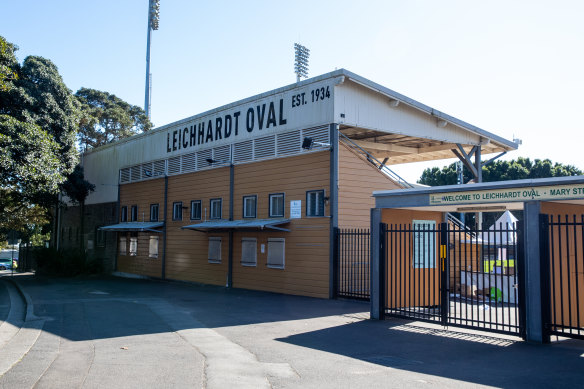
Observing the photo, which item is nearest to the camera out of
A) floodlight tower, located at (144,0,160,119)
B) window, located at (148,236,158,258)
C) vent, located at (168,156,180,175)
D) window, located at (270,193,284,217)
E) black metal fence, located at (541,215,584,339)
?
black metal fence, located at (541,215,584,339)

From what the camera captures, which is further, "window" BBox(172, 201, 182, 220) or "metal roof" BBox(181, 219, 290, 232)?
"window" BBox(172, 201, 182, 220)

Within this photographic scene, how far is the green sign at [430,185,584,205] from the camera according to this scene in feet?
28.7

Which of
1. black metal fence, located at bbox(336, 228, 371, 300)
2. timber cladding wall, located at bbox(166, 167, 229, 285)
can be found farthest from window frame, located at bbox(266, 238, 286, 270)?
timber cladding wall, located at bbox(166, 167, 229, 285)

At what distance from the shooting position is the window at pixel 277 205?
59.5 ft

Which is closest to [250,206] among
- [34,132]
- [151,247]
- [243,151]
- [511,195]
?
[243,151]

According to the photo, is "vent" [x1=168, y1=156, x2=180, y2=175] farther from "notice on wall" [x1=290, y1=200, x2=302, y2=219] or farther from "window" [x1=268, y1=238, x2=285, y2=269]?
"notice on wall" [x1=290, y1=200, x2=302, y2=219]

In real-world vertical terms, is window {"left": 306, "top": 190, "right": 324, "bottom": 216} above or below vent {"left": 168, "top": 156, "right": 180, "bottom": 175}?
below

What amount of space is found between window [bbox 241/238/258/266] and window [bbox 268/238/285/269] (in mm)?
880

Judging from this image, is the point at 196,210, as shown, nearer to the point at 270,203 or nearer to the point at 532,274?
the point at 270,203

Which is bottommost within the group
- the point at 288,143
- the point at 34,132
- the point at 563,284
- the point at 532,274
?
the point at 563,284

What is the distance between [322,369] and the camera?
708 centimetres

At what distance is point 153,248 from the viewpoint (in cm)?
2573

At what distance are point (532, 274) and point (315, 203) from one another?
28.3ft

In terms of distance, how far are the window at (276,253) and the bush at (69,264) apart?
15125 mm
